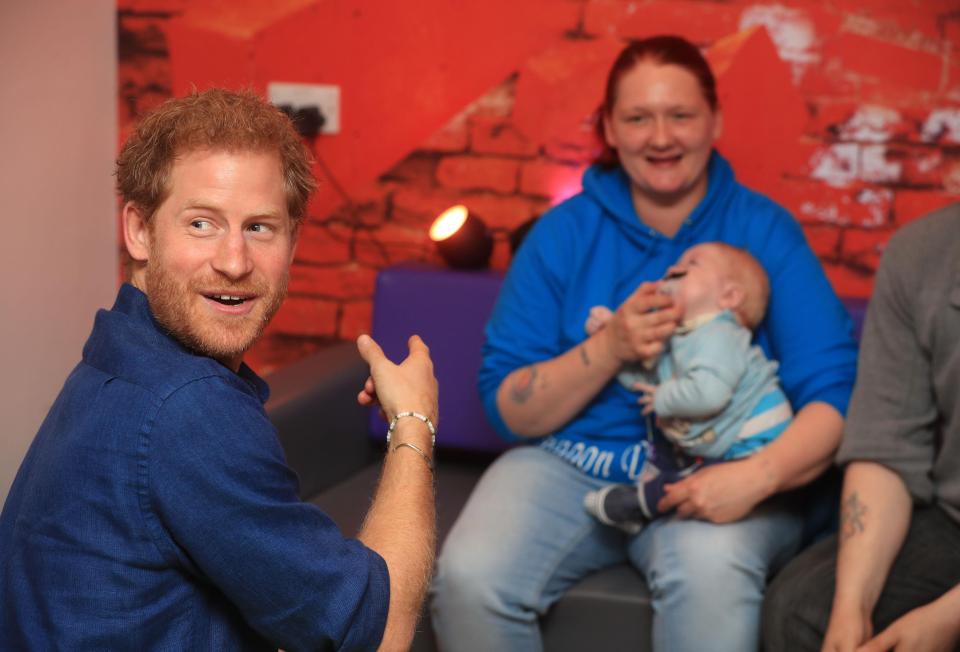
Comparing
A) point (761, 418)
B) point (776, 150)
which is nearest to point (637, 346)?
point (761, 418)

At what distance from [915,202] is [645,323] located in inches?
38.7

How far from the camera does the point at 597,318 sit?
2.14 m

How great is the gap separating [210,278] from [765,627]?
1.12 metres

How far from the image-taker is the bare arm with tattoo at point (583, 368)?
1.96 m

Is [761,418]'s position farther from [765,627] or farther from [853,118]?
[853,118]

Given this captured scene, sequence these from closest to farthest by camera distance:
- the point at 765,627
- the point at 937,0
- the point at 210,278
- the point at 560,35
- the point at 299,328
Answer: the point at 210,278 < the point at 765,627 < the point at 937,0 < the point at 560,35 < the point at 299,328

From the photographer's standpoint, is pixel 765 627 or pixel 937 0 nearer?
pixel 765 627

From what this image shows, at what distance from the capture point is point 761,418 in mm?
1991

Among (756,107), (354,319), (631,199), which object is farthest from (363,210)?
(756,107)

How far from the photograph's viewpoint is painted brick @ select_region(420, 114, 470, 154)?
2.82m

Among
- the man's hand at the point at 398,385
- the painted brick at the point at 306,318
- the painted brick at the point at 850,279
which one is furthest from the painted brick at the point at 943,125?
the man's hand at the point at 398,385

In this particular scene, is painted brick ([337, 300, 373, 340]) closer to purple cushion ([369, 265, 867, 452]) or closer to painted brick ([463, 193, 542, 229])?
purple cushion ([369, 265, 867, 452])

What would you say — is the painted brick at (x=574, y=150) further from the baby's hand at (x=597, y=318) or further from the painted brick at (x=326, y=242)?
the baby's hand at (x=597, y=318)

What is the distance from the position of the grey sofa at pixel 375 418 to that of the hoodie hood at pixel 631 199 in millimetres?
Result: 414
